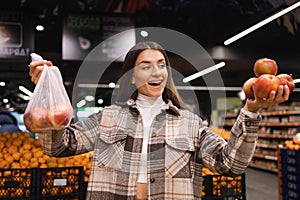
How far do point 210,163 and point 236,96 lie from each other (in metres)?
12.6

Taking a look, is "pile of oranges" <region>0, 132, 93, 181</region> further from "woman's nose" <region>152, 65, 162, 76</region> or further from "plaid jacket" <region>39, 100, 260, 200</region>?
"woman's nose" <region>152, 65, 162, 76</region>

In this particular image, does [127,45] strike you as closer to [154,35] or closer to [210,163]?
[154,35]

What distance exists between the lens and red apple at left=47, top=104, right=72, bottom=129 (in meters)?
1.04

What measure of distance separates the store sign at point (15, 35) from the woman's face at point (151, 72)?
319cm

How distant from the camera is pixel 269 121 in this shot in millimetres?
10289

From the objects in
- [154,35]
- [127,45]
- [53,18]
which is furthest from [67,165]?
[53,18]

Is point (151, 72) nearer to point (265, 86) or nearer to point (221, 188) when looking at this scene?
point (265, 86)

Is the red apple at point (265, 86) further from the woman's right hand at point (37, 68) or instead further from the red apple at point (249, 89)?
the woman's right hand at point (37, 68)

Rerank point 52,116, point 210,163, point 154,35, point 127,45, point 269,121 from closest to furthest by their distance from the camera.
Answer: point 52,116 → point 210,163 → point 154,35 → point 127,45 → point 269,121

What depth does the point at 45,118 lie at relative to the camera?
1.04 meters

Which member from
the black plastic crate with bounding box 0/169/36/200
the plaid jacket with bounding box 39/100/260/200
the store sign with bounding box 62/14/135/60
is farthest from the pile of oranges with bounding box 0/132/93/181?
the store sign with bounding box 62/14/135/60

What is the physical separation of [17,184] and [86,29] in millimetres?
2618

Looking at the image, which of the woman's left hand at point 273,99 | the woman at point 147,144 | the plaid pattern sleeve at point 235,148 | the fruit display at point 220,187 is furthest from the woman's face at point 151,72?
the fruit display at point 220,187

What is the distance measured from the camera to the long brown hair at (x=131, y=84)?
53.5 inches
